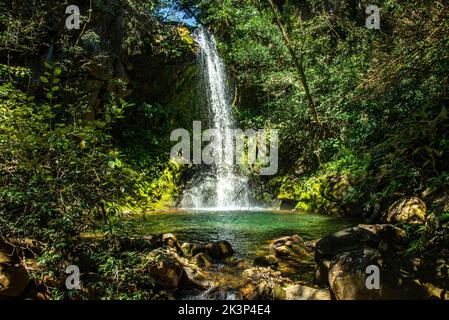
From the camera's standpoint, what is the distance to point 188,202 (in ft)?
43.1

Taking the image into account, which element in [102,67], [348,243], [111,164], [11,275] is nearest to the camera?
[11,275]

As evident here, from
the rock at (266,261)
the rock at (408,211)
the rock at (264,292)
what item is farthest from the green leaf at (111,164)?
the rock at (408,211)

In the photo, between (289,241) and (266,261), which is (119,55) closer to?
(289,241)

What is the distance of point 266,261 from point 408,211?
3348mm

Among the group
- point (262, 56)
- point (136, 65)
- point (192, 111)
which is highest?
point (262, 56)

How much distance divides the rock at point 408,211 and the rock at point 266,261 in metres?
2.50

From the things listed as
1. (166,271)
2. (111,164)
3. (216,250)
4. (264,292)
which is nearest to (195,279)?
(166,271)

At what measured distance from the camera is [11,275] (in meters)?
→ 3.21

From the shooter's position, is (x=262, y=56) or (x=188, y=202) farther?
(x=262, y=56)

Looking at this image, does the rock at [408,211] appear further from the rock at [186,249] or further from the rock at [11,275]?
the rock at [11,275]

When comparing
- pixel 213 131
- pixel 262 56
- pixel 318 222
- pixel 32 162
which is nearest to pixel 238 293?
pixel 32 162

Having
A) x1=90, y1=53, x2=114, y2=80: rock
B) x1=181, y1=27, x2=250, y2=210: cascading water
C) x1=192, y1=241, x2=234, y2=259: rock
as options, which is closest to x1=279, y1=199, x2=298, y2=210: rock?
x1=181, y1=27, x2=250, y2=210: cascading water
